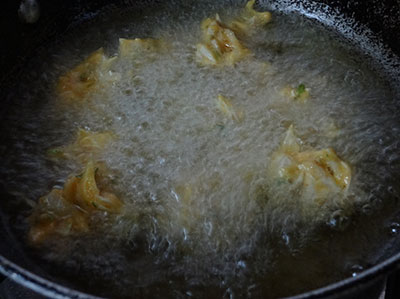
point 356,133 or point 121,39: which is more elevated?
point 356,133

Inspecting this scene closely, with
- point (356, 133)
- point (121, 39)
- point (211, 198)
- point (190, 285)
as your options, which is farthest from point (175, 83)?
point (190, 285)

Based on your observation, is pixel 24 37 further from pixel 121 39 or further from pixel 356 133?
pixel 356 133

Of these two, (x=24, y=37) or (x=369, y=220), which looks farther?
(x=24, y=37)

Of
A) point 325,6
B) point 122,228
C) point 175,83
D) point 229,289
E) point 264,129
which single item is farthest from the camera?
point 325,6

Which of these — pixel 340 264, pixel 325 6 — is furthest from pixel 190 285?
pixel 325 6

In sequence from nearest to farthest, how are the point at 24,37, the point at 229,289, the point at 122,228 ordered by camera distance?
the point at 229,289 → the point at 122,228 → the point at 24,37

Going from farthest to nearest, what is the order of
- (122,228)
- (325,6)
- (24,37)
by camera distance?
(325,6) → (24,37) → (122,228)

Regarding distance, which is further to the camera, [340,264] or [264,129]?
[264,129]

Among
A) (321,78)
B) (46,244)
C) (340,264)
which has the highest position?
(321,78)

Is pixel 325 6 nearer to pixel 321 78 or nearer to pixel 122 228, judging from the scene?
pixel 321 78
